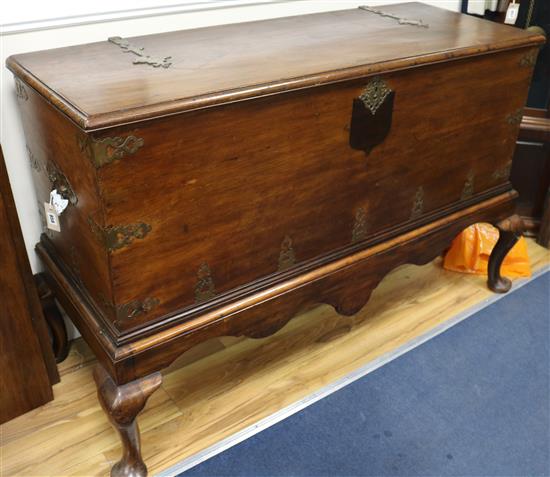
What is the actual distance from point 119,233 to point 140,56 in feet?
1.65

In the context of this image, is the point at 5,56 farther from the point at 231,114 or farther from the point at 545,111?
the point at 545,111

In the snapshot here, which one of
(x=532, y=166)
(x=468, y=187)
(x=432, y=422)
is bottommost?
(x=432, y=422)

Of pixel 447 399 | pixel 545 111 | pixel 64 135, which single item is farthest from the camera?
pixel 545 111

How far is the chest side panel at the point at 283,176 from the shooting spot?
134cm

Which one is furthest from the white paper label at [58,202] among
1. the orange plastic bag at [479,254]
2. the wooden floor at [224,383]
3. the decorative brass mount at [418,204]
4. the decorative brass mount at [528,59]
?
the orange plastic bag at [479,254]

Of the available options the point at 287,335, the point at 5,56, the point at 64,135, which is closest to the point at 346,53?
the point at 64,135

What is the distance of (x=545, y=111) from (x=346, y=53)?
130 centimetres

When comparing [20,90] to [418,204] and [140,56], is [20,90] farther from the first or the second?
[418,204]

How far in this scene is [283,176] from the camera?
154 centimetres

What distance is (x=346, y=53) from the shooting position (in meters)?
1.62

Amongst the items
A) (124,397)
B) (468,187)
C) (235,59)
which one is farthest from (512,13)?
(124,397)

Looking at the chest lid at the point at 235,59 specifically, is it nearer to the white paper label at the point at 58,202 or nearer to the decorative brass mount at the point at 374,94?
the decorative brass mount at the point at 374,94

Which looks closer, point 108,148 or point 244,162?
point 108,148

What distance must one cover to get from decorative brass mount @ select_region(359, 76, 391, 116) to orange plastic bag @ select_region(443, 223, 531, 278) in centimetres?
107
